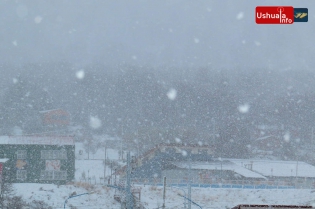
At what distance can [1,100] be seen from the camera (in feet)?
185

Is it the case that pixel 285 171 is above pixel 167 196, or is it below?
above

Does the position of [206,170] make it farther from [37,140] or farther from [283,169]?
[37,140]

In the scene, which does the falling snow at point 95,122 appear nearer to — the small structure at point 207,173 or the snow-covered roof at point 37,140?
the small structure at point 207,173

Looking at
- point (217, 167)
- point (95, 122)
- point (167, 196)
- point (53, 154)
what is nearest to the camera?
point (167, 196)

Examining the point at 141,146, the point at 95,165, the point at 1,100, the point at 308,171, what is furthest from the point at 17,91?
the point at 308,171

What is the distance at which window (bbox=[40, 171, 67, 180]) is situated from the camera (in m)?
27.3

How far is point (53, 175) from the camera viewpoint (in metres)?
27.3

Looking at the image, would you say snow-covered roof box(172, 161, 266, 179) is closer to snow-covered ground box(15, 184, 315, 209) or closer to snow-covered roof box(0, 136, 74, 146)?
snow-covered ground box(15, 184, 315, 209)

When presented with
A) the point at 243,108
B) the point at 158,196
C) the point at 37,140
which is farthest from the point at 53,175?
the point at 243,108

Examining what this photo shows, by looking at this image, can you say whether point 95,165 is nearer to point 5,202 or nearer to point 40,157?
point 40,157

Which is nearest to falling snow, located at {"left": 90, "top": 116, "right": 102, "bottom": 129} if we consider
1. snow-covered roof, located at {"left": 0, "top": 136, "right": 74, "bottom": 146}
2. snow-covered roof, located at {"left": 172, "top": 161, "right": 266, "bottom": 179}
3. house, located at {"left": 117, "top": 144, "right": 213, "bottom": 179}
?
house, located at {"left": 117, "top": 144, "right": 213, "bottom": 179}

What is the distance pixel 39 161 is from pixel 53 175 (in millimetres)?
1304

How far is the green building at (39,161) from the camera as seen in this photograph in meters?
27.1

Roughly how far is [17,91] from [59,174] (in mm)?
33586
